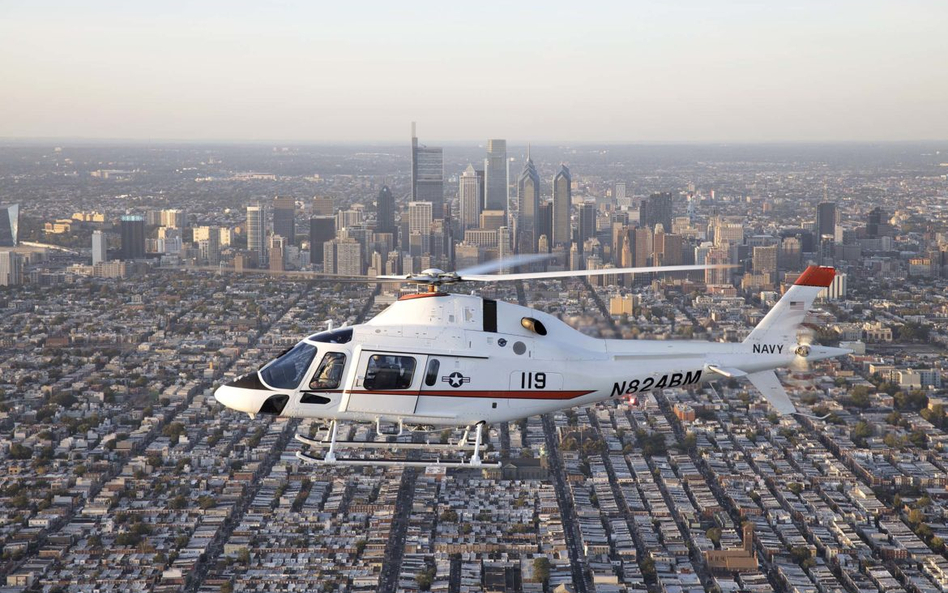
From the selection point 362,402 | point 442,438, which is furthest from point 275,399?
point 442,438

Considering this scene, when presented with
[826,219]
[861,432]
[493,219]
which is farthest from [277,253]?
[861,432]

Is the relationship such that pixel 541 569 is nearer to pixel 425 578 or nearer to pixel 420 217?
pixel 425 578

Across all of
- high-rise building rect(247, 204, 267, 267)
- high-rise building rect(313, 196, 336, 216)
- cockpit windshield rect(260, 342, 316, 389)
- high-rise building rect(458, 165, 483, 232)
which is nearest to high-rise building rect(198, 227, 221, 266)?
high-rise building rect(247, 204, 267, 267)

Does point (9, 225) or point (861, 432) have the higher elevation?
point (9, 225)

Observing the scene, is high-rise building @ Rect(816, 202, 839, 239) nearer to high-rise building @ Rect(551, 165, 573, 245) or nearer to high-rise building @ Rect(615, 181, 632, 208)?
high-rise building @ Rect(551, 165, 573, 245)

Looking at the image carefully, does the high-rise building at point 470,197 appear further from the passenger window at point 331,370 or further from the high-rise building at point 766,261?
the passenger window at point 331,370

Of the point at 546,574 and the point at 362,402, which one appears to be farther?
the point at 546,574

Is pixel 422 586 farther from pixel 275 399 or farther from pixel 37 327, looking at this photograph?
pixel 37 327
